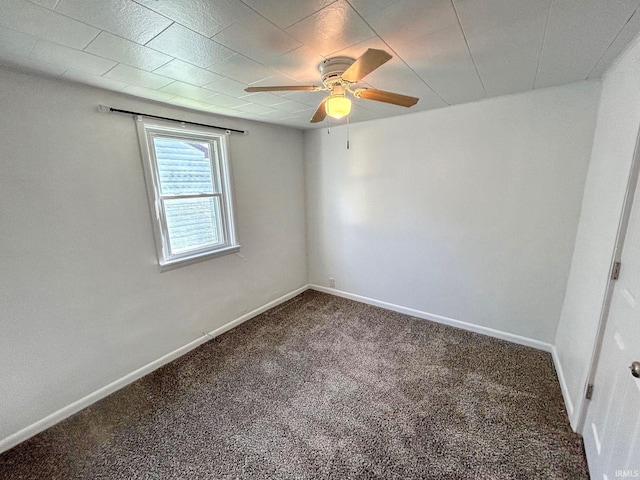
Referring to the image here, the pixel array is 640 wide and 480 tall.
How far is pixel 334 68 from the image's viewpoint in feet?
4.95

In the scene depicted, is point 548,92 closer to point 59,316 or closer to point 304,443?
point 304,443

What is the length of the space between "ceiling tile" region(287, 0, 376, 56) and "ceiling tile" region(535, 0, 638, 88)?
0.78 meters

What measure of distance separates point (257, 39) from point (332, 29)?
36 centimetres

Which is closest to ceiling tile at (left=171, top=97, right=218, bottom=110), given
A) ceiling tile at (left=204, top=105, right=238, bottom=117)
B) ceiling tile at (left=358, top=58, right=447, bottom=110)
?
ceiling tile at (left=204, top=105, right=238, bottom=117)

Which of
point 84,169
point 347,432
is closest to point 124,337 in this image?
point 84,169

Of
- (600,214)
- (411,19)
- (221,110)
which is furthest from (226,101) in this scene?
(600,214)

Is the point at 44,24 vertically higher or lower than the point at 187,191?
higher

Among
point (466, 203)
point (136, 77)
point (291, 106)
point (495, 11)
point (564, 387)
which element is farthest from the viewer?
point (466, 203)

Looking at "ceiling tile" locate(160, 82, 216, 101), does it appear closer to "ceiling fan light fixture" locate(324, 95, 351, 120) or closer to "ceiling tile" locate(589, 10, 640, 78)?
"ceiling fan light fixture" locate(324, 95, 351, 120)

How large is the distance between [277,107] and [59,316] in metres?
2.29

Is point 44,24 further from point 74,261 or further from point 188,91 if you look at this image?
point 74,261

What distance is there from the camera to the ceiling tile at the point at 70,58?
1315 mm

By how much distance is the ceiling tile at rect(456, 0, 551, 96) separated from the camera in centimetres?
109

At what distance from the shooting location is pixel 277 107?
7.92ft
